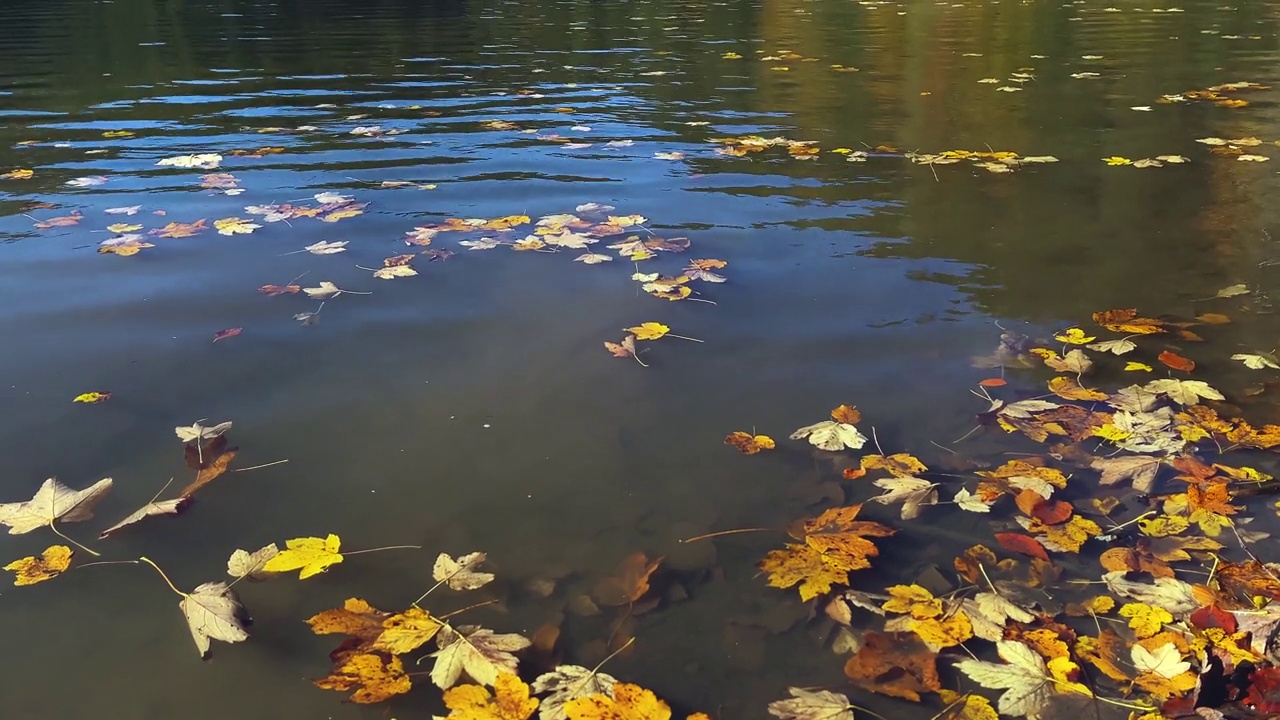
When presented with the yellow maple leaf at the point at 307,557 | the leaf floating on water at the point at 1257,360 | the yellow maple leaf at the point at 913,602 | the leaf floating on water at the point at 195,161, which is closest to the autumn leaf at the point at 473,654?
the yellow maple leaf at the point at 307,557

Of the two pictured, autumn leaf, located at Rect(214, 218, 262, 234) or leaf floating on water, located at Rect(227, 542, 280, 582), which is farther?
autumn leaf, located at Rect(214, 218, 262, 234)

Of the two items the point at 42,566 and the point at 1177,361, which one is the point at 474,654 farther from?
the point at 1177,361

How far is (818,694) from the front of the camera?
205 centimetres

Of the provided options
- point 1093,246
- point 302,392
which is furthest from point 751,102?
point 302,392

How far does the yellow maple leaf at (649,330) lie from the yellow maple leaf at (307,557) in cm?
170

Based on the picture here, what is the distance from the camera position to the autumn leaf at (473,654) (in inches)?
82.3

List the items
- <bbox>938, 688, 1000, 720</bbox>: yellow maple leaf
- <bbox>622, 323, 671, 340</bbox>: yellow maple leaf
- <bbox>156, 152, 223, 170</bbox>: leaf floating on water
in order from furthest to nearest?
<bbox>156, 152, 223, 170</bbox>: leaf floating on water < <bbox>622, 323, 671, 340</bbox>: yellow maple leaf < <bbox>938, 688, 1000, 720</bbox>: yellow maple leaf

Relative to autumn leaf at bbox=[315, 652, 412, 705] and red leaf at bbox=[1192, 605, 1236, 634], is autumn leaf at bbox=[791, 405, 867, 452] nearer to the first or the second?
red leaf at bbox=[1192, 605, 1236, 634]

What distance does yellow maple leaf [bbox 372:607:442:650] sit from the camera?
218 centimetres

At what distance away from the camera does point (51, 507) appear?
8.77 ft

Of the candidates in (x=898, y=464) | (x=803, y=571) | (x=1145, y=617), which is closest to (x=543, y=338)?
(x=898, y=464)

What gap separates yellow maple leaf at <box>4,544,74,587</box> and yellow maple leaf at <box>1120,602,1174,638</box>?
9.93 feet

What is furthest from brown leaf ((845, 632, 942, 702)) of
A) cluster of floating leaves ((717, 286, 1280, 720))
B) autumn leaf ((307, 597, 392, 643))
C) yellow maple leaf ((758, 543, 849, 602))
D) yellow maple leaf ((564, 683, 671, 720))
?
autumn leaf ((307, 597, 392, 643))

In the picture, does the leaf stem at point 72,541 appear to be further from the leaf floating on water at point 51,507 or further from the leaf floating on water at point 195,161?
the leaf floating on water at point 195,161
